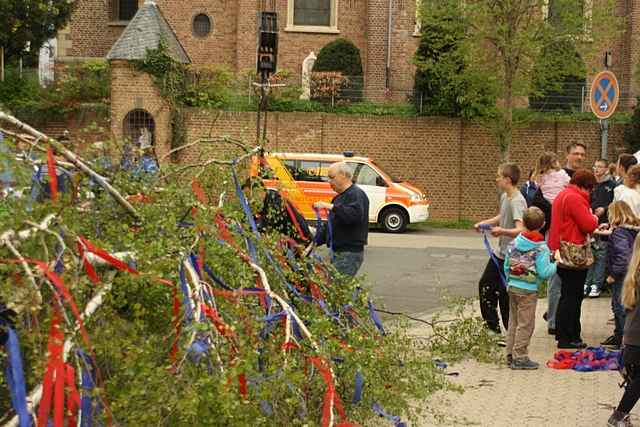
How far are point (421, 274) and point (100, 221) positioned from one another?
1158 cm

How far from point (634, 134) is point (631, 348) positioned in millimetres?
24395

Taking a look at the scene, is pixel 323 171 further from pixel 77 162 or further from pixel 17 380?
pixel 17 380

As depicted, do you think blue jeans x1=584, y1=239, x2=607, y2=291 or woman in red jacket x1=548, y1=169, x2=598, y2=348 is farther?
blue jeans x1=584, y1=239, x2=607, y2=291

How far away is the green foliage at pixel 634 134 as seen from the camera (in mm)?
30375

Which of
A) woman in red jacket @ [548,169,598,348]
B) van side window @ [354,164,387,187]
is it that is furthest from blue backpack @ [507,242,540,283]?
van side window @ [354,164,387,187]

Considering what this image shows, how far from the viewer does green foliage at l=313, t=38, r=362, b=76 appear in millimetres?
39594

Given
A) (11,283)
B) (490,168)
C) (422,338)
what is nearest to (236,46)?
(490,168)

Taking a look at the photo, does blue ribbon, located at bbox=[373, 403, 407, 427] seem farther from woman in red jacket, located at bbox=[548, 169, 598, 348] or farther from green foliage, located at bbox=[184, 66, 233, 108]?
green foliage, located at bbox=[184, 66, 233, 108]

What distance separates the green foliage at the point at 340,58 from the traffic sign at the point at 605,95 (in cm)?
2304

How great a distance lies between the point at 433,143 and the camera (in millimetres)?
31875

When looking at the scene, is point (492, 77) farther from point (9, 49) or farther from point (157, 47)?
point (9, 49)

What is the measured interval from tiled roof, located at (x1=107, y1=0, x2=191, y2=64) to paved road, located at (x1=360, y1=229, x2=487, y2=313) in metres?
10.9

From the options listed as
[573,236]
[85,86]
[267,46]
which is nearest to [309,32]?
[85,86]

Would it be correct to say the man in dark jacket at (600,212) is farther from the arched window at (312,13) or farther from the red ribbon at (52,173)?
the arched window at (312,13)
